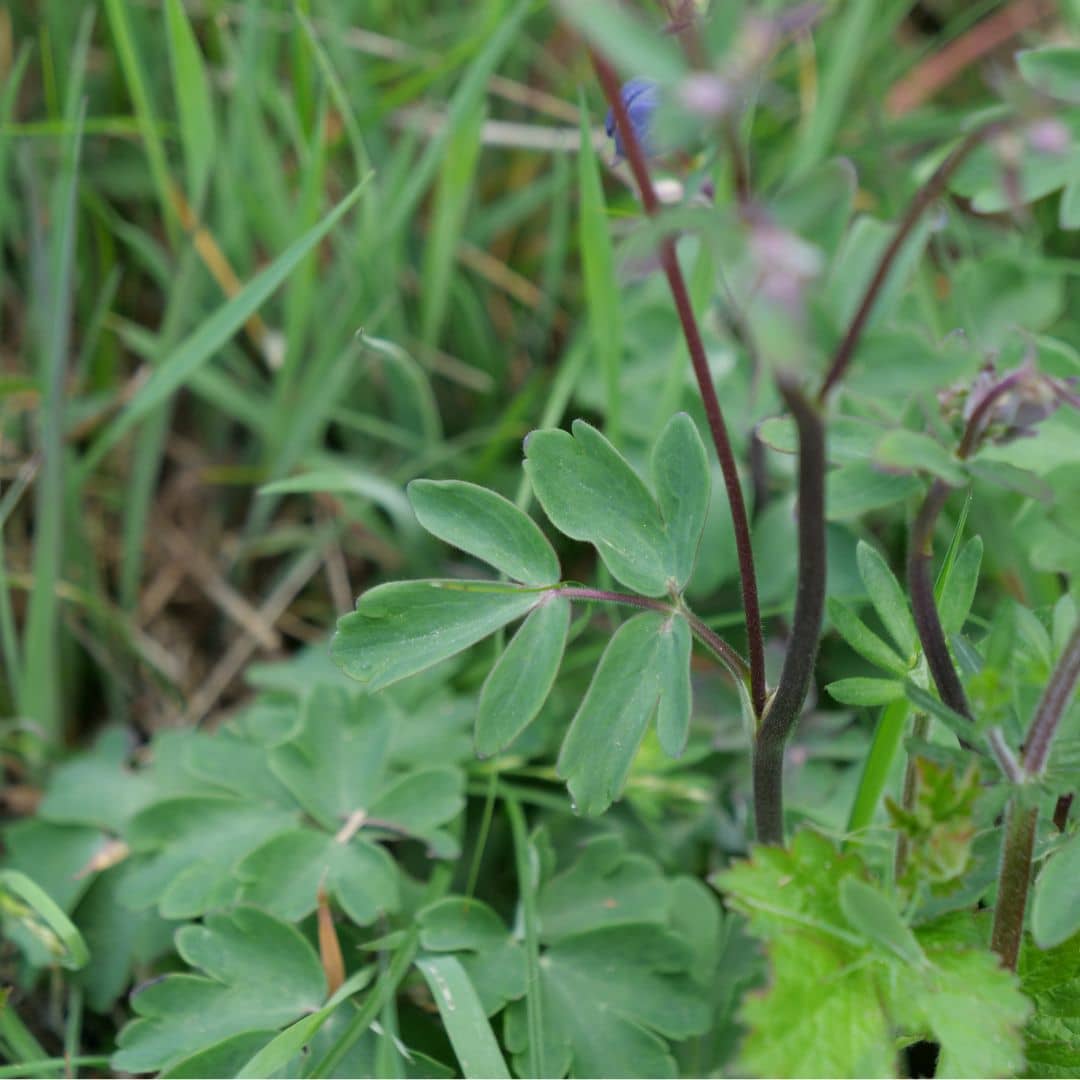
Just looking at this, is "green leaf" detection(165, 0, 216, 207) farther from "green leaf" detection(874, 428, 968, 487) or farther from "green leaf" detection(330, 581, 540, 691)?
"green leaf" detection(874, 428, 968, 487)

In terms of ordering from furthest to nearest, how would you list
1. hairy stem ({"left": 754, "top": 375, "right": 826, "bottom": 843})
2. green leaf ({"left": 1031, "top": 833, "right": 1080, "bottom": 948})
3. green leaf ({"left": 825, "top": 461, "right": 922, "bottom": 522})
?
green leaf ({"left": 825, "top": 461, "right": 922, "bottom": 522}) < green leaf ({"left": 1031, "top": 833, "right": 1080, "bottom": 948}) < hairy stem ({"left": 754, "top": 375, "right": 826, "bottom": 843})

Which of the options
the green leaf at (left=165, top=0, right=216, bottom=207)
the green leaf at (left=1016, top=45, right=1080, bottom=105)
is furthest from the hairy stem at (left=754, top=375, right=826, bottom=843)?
the green leaf at (left=165, top=0, right=216, bottom=207)

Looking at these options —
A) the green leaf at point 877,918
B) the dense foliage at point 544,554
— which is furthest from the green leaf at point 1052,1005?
the green leaf at point 877,918

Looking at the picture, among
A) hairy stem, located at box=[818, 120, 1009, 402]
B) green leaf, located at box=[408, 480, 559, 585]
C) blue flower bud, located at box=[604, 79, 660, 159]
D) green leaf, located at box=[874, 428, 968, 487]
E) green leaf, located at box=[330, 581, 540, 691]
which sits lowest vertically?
green leaf, located at box=[330, 581, 540, 691]

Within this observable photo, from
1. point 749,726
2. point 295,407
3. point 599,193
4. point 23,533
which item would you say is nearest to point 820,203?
point 749,726

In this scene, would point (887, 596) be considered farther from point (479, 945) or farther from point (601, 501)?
point (479, 945)

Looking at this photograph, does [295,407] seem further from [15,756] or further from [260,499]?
[15,756]
